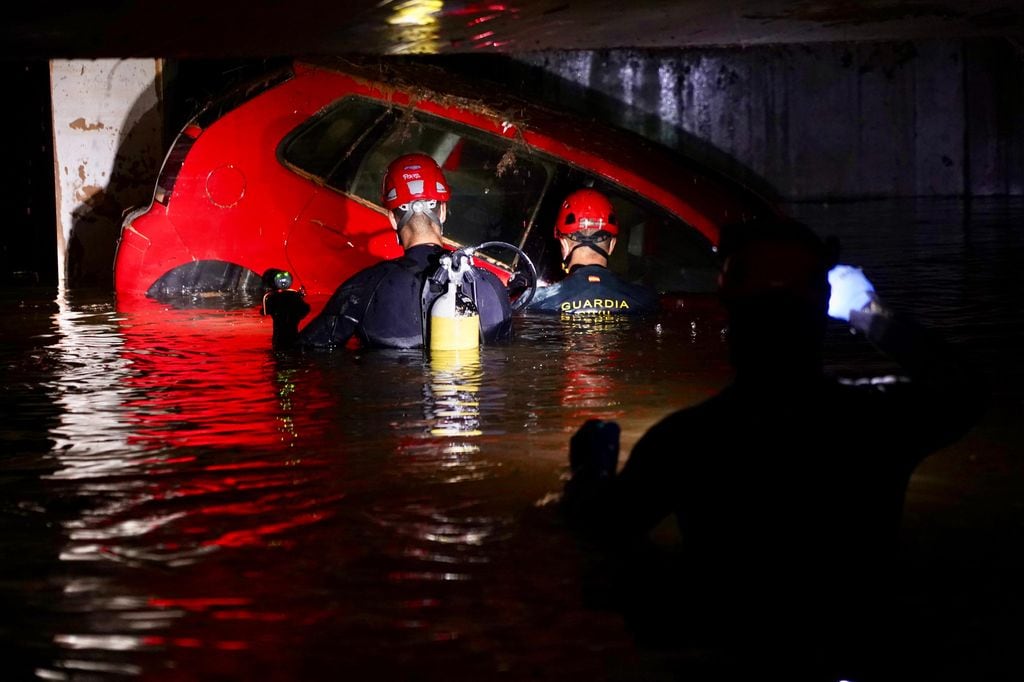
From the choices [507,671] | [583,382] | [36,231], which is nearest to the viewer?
[507,671]

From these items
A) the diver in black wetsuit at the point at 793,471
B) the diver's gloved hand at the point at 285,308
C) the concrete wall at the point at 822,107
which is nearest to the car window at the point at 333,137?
the diver's gloved hand at the point at 285,308

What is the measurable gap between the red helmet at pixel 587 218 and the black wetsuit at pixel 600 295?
0.70 feet

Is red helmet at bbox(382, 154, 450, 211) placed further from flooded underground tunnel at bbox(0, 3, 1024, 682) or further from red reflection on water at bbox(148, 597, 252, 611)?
red reflection on water at bbox(148, 597, 252, 611)

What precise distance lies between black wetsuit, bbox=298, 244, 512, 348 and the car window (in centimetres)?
251

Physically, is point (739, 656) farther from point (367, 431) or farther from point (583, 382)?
point (583, 382)

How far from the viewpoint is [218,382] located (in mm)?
A: 6121

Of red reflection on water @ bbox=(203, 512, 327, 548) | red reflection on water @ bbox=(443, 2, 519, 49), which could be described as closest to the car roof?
red reflection on water @ bbox=(443, 2, 519, 49)

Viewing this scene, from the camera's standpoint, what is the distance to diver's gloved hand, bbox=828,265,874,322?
3012 millimetres

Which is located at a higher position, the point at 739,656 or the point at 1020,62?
the point at 1020,62

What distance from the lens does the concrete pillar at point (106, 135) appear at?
11141mm

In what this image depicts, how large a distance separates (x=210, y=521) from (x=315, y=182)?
18.5ft

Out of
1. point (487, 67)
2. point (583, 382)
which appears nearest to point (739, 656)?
point (583, 382)

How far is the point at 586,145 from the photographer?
9336 millimetres

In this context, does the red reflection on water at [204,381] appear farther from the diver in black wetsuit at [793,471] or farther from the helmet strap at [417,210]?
the diver in black wetsuit at [793,471]
